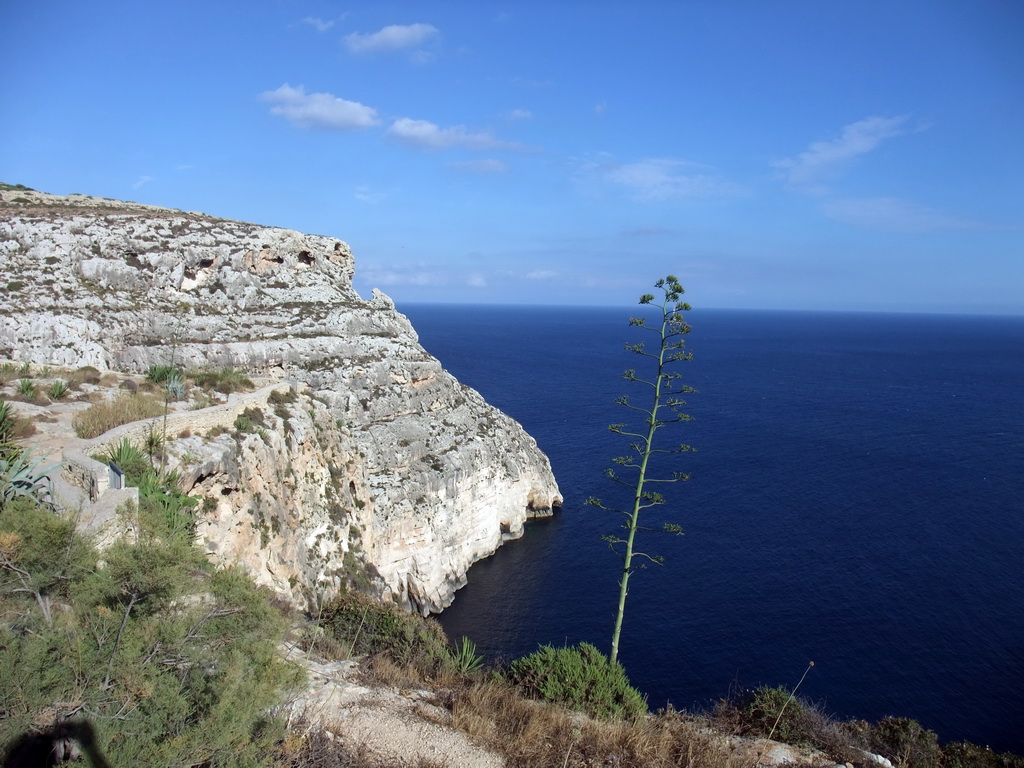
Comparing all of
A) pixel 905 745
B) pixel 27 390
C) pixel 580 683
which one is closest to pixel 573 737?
pixel 580 683

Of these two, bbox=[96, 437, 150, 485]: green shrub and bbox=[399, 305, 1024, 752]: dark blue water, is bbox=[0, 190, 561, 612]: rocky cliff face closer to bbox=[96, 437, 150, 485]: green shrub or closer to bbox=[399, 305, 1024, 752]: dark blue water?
bbox=[399, 305, 1024, 752]: dark blue water

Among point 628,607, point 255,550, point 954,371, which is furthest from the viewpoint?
point 954,371

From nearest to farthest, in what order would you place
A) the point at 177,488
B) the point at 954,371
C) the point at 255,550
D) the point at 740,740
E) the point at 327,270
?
the point at 740,740, the point at 177,488, the point at 255,550, the point at 327,270, the point at 954,371

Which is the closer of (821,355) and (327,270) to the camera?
(327,270)

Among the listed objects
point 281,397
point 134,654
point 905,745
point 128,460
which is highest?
point 281,397

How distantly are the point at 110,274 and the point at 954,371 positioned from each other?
5062 inches

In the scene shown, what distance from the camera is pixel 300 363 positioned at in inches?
1350

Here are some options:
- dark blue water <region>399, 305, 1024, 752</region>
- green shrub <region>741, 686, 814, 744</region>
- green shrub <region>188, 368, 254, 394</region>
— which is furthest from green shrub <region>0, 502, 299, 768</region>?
dark blue water <region>399, 305, 1024, 752</region>

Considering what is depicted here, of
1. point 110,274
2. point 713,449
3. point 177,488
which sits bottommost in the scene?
point 713,449

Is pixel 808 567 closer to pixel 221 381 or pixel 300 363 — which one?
pixel 300 363

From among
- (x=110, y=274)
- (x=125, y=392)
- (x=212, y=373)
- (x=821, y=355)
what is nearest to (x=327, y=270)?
(x=110, y=274)

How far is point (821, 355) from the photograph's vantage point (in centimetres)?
13862

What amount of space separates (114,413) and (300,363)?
16404 mm

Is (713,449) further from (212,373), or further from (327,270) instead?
(212,373)
